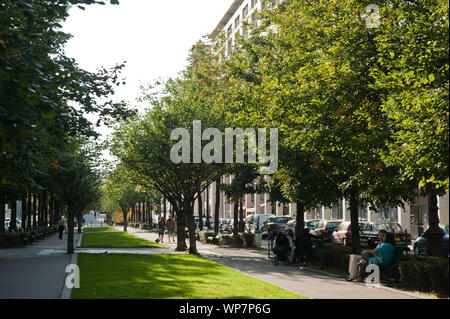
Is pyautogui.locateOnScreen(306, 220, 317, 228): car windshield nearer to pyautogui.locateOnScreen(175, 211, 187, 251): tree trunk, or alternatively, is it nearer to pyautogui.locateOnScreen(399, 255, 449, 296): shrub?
pyautogui.locateOnScreen(175, 211, 187, 251): tree trunk

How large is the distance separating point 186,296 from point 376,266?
5.03 metres

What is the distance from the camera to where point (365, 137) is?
13.8 m

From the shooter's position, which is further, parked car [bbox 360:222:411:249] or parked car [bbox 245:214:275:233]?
parked car [bbox 245:214:275:233]

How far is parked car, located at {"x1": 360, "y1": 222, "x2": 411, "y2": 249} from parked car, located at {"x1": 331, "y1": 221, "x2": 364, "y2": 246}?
87 cm

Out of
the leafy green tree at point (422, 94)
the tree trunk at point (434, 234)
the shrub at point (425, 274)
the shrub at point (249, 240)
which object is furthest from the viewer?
the shrub at point (249, 240)

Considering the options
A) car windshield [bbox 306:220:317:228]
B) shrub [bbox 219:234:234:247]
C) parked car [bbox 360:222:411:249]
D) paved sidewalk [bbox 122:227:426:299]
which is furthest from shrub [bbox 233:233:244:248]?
paved sidewalk [bbox 122:227:426:299]

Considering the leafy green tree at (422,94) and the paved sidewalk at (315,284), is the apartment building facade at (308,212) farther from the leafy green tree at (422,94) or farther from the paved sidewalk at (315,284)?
the leafy green tree at (422,94)

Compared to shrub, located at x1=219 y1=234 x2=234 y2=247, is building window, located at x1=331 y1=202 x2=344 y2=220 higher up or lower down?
higher up

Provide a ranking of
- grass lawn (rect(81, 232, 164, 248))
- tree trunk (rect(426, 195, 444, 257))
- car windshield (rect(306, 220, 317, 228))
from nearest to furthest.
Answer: tree trunk (rect(426, 195, 444, 257)) → grass lawn (rect(81, 232, 164, 248)) → car windshield (rect(306, 220, 317, 228))

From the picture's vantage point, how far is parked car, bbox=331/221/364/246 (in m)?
31.3

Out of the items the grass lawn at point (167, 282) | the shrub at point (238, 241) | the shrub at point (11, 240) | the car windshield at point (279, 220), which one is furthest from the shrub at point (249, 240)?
the shrub at point (11, 240)

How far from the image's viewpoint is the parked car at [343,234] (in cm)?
3131

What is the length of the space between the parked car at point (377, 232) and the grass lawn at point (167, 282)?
479 inches

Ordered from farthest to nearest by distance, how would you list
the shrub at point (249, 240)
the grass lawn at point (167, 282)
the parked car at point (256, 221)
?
1. the parked car at point (256, 221)
2. the shrub at point (249, 240)
3. the grass lawn at point (167, 282)
